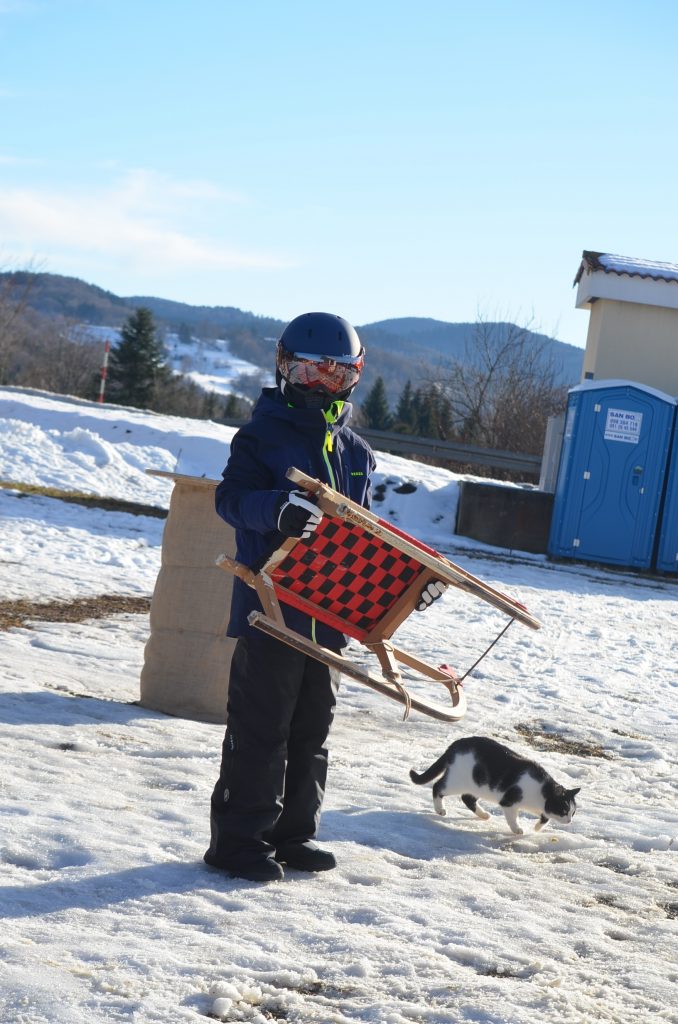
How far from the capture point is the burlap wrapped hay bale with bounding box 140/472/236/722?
20.8 feet

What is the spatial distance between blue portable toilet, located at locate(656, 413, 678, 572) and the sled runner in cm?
1346

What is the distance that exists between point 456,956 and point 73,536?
30.6 feet

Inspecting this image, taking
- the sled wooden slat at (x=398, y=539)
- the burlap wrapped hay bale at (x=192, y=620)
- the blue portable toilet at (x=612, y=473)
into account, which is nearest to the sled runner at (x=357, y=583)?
the sled wooden slat at (x=398, y=539)

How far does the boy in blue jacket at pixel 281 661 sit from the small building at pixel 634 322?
1805cm

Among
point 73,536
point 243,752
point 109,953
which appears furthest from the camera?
point 73,536

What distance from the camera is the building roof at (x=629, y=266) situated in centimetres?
2102

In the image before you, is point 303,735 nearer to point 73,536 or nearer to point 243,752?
point 243,752

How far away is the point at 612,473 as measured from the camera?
16969 millimetres

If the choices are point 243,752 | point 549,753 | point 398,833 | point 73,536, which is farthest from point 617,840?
point 73,536

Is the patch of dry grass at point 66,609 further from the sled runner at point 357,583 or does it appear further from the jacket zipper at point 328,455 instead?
the jacket zipper at point 328,455

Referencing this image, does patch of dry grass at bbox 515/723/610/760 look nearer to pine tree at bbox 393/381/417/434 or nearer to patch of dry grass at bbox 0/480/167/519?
patch of dry grass at bbox 0/480/167/519

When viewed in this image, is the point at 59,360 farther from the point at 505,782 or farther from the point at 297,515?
the point at 297,515

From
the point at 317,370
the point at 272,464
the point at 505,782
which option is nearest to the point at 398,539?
the point at 272,464

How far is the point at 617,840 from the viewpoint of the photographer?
501 cm
